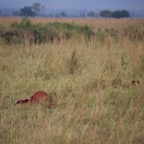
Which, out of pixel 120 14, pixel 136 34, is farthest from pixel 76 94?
pixel 120 14

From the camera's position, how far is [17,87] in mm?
6008

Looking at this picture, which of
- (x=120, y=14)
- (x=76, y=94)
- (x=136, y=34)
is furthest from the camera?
(x=120, y=14)

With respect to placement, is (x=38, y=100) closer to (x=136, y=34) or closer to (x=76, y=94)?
(x=76, y=94)

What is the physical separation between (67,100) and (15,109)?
95cm

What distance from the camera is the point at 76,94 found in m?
5.56

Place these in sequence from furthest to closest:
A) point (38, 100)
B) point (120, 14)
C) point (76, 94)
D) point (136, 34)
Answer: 1. point (120, 14)
2. point (136, 34)
3. point (76, 94)
4. point (38, 100)

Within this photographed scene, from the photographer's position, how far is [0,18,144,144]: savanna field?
3.88 m

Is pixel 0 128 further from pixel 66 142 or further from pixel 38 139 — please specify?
pixel 66 142

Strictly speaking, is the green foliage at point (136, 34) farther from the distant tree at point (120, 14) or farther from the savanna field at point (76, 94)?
the distant tree at point (120, 14)

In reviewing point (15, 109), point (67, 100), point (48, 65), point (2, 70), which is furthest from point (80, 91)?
point (2, 70)

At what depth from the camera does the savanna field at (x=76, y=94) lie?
388cm

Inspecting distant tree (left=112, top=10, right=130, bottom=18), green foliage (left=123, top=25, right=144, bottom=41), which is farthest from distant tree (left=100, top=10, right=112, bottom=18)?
green foliage (left=123, top=25, right=144, bottom=41)

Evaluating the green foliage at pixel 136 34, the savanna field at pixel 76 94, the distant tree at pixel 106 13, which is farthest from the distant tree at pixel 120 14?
the savanna field at pixel 76 94

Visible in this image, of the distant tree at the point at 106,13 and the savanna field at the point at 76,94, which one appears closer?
the savanna field at the point at 76,94
